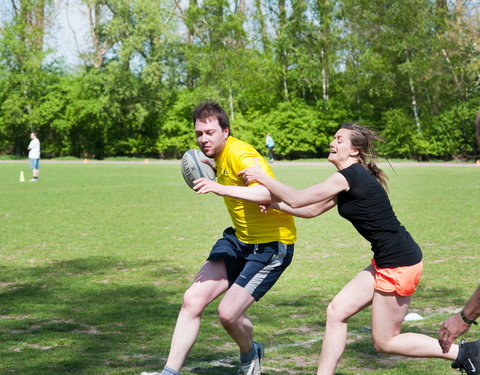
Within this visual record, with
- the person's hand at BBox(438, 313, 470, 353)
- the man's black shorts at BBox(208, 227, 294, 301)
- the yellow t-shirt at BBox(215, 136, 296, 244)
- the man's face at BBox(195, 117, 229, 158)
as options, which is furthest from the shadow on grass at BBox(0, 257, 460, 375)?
the person's hand at BBox(438, 313, 470, 353)

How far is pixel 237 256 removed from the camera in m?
5.38

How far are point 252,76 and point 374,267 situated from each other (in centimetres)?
5302

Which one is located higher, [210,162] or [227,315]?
[210,162]

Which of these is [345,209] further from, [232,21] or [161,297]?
[232,21]

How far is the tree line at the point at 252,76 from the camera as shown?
1902 inches

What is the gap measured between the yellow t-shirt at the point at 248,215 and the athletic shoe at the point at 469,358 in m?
1.58

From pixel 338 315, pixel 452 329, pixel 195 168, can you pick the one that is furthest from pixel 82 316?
pixel 452 329

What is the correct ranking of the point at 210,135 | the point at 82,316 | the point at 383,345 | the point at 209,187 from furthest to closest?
the point at 82,316, the point at 210,135, the point at 209,187, the point at 383,345

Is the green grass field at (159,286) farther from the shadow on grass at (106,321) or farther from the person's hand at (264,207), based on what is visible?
the person's hand at (264,207)

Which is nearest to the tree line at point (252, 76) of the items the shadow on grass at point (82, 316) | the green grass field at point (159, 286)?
the green grass field at point (159, 286)

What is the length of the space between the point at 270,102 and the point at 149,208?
130 feet

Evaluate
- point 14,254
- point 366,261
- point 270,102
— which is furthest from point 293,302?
point 270,102

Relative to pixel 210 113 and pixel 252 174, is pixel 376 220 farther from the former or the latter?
pixel 210 113

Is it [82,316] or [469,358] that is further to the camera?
[82,316]
